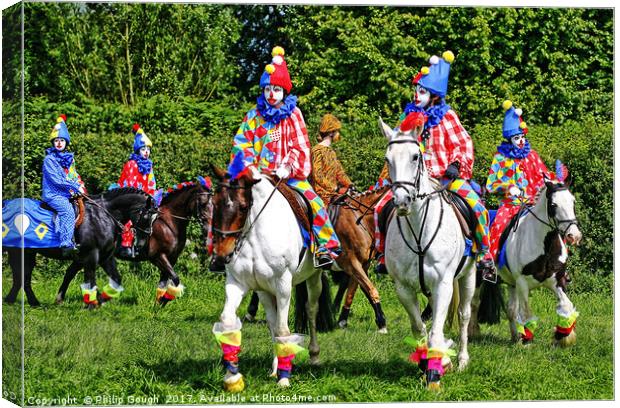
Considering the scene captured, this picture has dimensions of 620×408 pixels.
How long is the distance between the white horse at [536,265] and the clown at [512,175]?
0.18 meters

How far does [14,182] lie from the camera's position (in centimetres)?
972

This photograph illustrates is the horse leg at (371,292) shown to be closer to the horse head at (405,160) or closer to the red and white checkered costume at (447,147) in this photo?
the red and white checkered costume at (447,147)

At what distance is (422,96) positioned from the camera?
11086 mm

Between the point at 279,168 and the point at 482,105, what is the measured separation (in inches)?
123

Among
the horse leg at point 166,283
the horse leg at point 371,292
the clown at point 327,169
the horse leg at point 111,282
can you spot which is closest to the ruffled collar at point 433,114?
the clown at point 327,169

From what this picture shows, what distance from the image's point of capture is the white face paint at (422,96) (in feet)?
36.3

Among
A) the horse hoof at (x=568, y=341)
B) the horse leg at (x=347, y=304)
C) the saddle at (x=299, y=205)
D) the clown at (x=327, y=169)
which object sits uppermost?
the clown at (x=327, y=169)

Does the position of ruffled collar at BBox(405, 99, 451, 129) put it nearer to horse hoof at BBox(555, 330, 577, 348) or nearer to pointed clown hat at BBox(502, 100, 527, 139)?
pointed clown hat at BBox(502, 100, 527, 139)

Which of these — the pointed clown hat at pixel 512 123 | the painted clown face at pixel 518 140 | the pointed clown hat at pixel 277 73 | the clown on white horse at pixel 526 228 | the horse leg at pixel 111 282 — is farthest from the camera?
the horse leg at pixel 111 282

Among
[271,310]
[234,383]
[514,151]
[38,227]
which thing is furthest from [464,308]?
[38,227]

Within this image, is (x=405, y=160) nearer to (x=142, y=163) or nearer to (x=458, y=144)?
(x=458, y=144)

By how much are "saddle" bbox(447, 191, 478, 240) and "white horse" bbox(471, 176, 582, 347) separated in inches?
49.1

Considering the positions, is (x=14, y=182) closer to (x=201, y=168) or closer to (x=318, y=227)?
(x=318, y=227)

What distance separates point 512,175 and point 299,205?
339 cm
